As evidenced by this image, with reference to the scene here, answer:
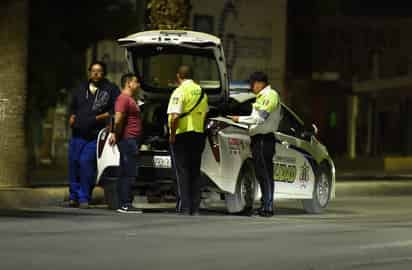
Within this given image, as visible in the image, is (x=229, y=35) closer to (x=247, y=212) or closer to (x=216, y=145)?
(x=247, y=212)

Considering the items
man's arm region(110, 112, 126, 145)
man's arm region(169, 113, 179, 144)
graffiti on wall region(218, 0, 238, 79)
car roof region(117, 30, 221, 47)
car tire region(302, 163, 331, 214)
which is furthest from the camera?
graffiti on wall region(218, 0, 238, 79)

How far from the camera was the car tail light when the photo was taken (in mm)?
19141

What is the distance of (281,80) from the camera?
31250 millimetres

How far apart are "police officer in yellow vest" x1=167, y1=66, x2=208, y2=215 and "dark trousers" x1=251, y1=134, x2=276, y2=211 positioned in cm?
70

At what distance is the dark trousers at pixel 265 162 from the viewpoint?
19.1 meters

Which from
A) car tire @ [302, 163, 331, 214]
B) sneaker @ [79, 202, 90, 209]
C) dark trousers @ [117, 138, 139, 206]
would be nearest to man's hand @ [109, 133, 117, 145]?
dark trousers @ [117, 138, 139, 206]

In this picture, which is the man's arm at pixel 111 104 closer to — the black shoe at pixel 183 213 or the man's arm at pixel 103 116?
the man's arm at pixel 103 116

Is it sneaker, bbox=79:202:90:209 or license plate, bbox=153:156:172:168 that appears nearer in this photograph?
license plate, bbox=153:156:172:168

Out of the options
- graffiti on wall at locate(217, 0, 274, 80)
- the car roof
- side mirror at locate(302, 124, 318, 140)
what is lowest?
side mirror at locate(302, 124, 318, 140)

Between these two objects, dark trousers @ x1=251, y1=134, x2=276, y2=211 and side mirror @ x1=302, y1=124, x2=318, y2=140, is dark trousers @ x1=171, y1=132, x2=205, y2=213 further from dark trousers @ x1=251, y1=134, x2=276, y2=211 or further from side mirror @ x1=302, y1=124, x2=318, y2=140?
side mirror @ x1=302, y1=124, x2=318, y2=140

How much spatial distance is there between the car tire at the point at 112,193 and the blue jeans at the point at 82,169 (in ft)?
0.92

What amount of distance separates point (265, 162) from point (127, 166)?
1.73m

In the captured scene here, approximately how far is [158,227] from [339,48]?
53.8 meters

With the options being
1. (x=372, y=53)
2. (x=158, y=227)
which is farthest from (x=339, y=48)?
(x=158, y=227)
